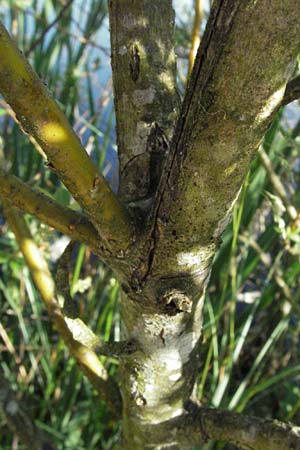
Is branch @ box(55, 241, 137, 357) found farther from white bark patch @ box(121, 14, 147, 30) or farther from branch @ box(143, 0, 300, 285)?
white bark patch @ box(121, 14, 147, 30)

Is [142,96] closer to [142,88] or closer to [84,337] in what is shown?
[142,88]

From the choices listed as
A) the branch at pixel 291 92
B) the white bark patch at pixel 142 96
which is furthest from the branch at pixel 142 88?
the branch at pixel 291 92

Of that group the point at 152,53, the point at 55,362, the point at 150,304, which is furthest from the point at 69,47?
the point at 150,304

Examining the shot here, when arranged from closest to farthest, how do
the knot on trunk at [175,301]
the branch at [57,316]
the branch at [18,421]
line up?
the knot on trunk at [175,301] < the branch at [57,316] < the branch at [18,421]

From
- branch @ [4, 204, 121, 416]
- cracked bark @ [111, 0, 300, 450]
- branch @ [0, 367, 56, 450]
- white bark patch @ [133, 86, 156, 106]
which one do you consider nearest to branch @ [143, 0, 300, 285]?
cracked bark @ [111, 0, 300, 450]

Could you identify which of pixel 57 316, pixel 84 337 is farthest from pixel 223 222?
pixel 57 316

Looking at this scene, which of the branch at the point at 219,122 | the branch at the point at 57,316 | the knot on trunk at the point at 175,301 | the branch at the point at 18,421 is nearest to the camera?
the branch at the point at 219,122

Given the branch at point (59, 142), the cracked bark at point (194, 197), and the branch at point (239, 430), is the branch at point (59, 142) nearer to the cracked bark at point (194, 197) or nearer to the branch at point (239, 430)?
the cracked bark at point (194, 197)
